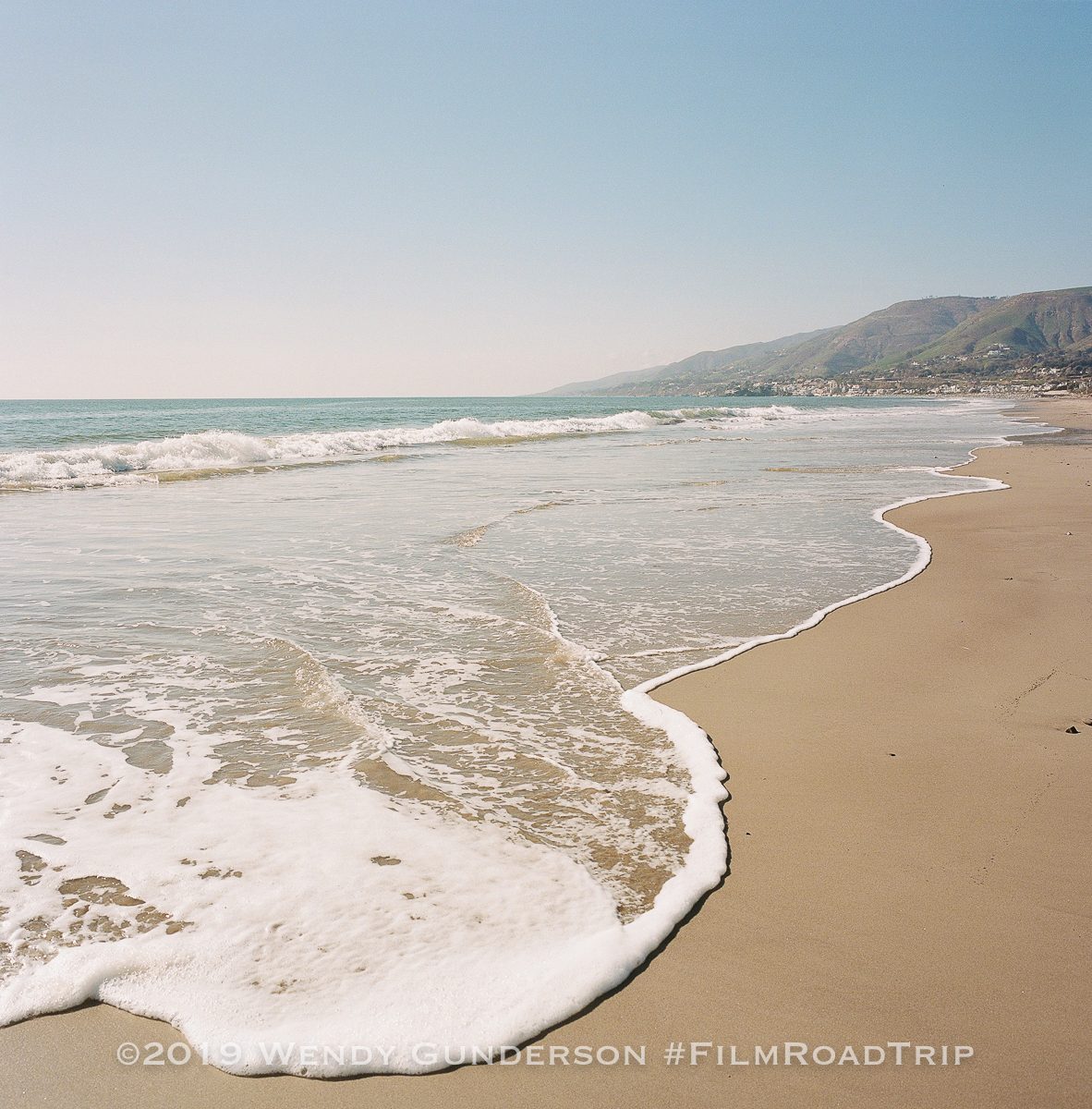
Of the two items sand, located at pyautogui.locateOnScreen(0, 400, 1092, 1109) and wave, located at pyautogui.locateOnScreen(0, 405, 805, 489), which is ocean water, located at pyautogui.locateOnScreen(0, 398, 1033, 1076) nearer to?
sand, located at pyautogui.locateOnScreen(0, 400, 1092, 1109)

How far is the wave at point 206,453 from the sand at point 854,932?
2146cm

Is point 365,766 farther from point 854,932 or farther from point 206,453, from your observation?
point 206,453

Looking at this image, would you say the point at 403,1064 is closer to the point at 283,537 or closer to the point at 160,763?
the point at 160,763

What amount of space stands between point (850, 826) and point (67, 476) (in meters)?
24.8

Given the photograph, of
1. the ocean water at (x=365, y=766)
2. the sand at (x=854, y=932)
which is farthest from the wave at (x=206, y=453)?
the sand at (x=854, y=932)

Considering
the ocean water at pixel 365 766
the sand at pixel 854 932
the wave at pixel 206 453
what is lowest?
the sand at pixel 854 932

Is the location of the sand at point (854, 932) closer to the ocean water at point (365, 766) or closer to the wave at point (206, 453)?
the ocean water at point (365, 766)

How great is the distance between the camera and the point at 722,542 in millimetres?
10641

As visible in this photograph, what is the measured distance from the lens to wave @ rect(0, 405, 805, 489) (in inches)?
870

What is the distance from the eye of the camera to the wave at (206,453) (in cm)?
2209

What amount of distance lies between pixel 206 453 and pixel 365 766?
27489mm

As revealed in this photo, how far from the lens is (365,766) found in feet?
13.7

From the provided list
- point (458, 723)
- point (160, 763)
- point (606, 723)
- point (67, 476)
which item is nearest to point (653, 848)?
point (606, 723)

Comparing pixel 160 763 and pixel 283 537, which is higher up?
pixel 283 537
